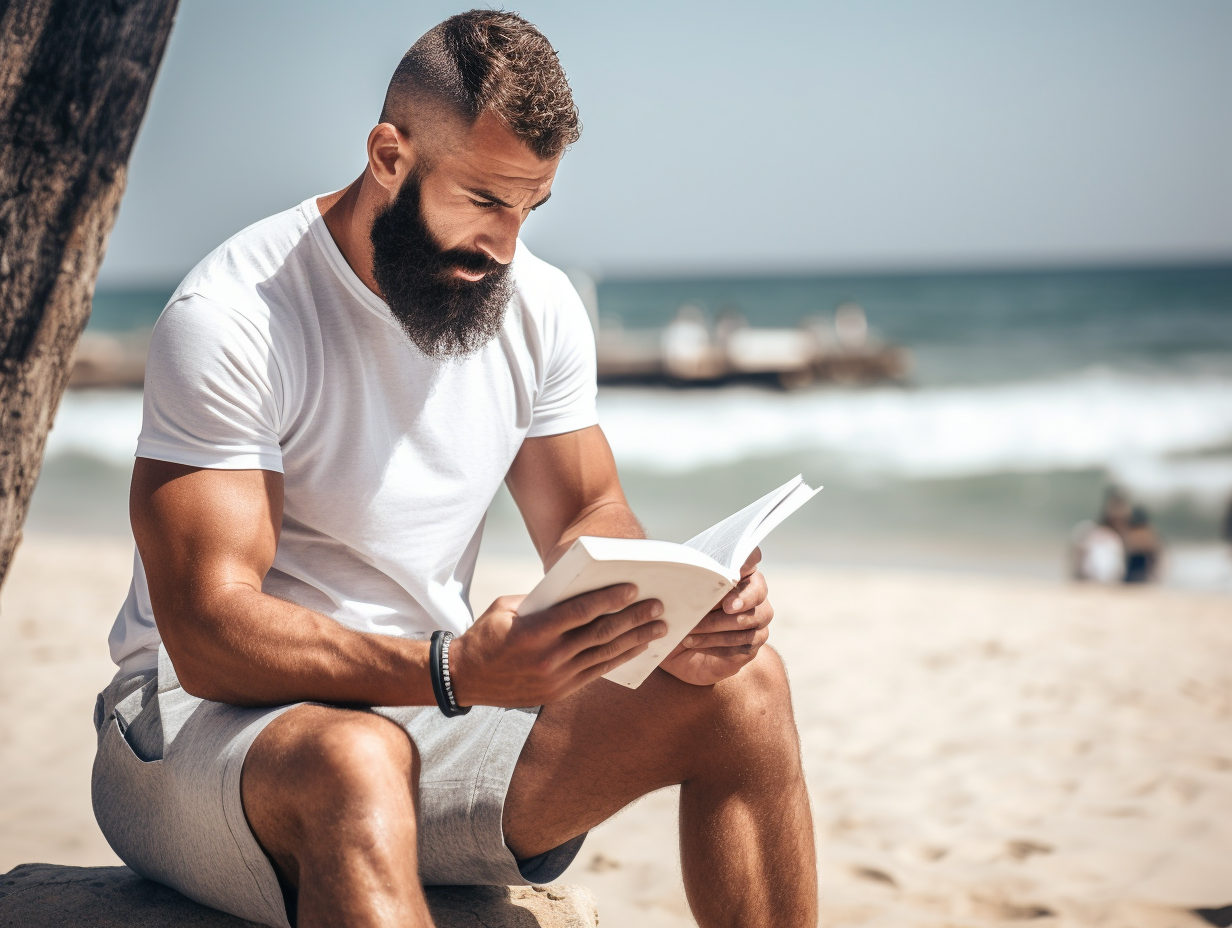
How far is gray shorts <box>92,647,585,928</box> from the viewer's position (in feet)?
4.59

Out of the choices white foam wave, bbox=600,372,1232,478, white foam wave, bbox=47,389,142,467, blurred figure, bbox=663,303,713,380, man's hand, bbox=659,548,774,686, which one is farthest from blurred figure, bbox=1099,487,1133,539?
white foam wave, bbox=47,389,142,467

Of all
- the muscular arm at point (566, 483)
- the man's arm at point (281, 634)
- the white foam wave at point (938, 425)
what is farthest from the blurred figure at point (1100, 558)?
the man's arm at point (281, 634)

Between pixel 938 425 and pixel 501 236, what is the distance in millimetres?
15875

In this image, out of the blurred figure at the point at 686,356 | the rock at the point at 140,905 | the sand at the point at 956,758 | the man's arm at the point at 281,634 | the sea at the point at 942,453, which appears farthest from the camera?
the blurred figure at the point at 686,356

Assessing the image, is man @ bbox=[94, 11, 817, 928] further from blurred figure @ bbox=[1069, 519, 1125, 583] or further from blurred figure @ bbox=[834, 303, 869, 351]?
blurred figure @ bbox=[834, 303, 869, 351]

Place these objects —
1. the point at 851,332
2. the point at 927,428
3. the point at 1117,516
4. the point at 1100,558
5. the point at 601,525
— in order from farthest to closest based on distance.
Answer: the point at 851,332, the point at 927,428, the point at 1117,516, the point at 1100,558, the point at 601,525

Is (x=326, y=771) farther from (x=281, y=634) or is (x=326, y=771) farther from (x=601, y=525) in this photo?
(x=601, y=525)

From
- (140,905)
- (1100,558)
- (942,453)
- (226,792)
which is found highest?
(226,792)

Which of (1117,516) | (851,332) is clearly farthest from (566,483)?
(851,332)

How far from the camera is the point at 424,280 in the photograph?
1692mm

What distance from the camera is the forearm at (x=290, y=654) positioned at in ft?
4.56

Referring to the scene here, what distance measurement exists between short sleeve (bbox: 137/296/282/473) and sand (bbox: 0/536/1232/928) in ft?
5.14

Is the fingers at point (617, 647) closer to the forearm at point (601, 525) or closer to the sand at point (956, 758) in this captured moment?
the forearm at point (601, 525)

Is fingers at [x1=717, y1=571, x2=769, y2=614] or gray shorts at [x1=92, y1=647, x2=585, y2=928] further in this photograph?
fingers at [x1=717, y1=571, x2=769, y2=614]
